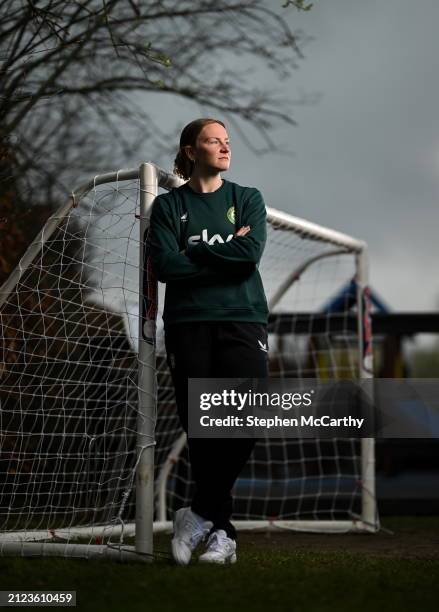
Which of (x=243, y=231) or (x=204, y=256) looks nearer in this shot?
(x=204, y=256)

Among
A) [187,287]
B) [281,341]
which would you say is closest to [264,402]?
[187,287]

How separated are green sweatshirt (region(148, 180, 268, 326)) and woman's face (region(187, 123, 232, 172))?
3.6 inches

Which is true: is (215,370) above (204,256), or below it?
below

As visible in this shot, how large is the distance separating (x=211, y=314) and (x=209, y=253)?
0.21 m

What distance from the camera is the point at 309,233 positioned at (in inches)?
229

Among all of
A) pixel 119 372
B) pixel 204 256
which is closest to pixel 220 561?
pixel 204 256

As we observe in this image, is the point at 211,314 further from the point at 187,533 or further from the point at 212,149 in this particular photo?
the point at 187,533

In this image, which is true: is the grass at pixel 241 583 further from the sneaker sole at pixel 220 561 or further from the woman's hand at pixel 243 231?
the woman's hand at pixel 243 231

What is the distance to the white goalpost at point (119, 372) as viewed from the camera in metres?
4.10

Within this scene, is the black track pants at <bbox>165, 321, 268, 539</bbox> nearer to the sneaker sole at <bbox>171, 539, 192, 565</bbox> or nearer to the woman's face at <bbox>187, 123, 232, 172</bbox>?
the sneaker sole at <bbox>171, 539, 192, 565</bbox>

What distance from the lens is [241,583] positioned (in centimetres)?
325

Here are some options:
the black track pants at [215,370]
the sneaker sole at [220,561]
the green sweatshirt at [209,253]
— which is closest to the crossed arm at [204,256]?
the green sweatshirt at [209,253]

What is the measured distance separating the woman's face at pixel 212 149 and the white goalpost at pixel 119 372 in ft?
0.96

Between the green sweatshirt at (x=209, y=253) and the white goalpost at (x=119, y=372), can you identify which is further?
the white goalpost at (x=119, y=372)
